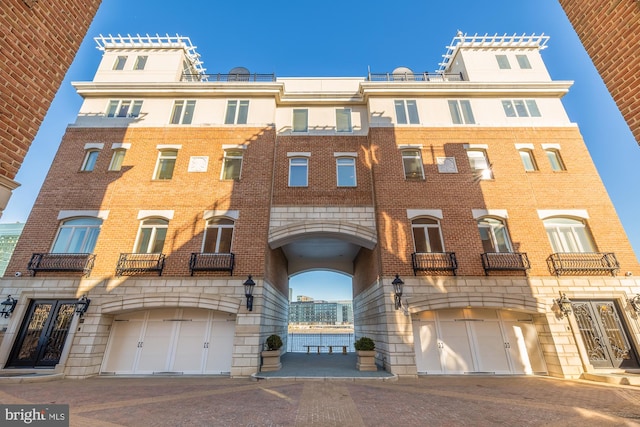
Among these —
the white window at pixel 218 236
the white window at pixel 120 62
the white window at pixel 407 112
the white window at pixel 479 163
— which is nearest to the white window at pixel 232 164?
the white window at pixel 218 236

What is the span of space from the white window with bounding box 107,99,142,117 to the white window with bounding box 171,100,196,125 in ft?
6.40

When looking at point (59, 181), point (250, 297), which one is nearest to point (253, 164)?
point (250, 297)

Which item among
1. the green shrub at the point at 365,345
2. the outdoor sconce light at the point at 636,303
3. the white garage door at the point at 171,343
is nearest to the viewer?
the outdoor sconce light at the point at 636,303

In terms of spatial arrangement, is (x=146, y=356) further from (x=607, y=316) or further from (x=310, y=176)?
(x=607, y=316)

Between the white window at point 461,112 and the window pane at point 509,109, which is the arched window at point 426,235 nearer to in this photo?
the white window at point 461,112

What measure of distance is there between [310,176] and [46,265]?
12.2m

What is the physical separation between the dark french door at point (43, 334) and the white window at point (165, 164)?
649 cm

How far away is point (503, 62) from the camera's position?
637 inches

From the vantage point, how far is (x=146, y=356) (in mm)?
10930

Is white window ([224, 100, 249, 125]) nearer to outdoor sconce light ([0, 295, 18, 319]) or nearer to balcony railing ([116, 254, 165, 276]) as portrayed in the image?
balcony railing ([116, 254, 165, 276])

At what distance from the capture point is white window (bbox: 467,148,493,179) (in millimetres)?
13055

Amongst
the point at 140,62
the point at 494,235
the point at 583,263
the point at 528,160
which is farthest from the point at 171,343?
the point at 528,160

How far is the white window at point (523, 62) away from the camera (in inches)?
631

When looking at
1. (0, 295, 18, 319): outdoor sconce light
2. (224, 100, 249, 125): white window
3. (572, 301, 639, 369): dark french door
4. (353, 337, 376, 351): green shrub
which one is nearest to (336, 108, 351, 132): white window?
(224, 100, 249, 125): white window
